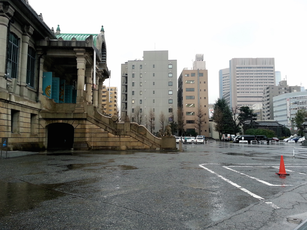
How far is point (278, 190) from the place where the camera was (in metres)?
6.52

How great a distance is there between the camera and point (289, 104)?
447ft

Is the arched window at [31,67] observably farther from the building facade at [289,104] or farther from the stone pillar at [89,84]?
the building facade at [289,104]

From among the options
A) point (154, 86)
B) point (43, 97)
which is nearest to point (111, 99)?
point (154, 86)

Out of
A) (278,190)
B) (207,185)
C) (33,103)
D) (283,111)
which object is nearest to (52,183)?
(207,185)

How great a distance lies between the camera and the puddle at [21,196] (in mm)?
4666

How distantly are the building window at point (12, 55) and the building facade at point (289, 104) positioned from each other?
140m

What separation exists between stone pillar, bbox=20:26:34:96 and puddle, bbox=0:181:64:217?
571 inches

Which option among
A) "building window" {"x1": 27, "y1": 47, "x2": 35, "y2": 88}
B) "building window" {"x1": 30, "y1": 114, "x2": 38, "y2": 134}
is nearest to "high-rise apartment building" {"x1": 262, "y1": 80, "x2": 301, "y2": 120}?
"building window" {"x1": 27, "y1": 47, "x2": 35, "y2": 88}

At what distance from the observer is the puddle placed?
15.3 feet

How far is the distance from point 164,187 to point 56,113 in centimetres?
1824

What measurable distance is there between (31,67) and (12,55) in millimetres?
3442

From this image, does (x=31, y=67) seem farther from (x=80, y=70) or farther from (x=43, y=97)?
(x=80, y=70)

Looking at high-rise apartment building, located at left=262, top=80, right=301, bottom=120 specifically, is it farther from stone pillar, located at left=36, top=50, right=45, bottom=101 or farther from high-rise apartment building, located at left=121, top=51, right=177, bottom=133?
stone pillar, located at left=36, top=50, right=45, bottom=101

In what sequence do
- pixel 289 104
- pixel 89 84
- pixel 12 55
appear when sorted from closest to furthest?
pixel 12 55
pixel 89 84
pixel 289 104
